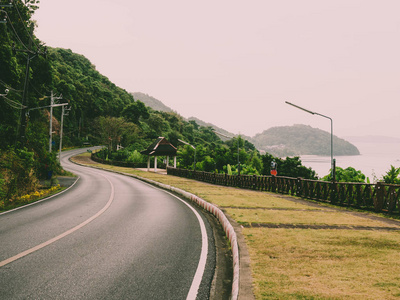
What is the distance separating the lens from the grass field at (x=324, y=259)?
13.8 feet

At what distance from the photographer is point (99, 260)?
5.71 meters

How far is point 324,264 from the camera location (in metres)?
5.40

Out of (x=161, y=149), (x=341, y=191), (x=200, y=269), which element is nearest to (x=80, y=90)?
(x=161, y=149)

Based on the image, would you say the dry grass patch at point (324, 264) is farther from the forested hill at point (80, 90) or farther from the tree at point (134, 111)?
the tree at point (134, 111)

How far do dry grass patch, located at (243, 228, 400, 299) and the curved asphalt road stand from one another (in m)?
1.05

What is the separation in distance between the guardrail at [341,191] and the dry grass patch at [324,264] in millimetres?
4713

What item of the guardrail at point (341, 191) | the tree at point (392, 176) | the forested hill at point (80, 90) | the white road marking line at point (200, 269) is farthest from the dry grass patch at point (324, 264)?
the forested hill at point (80, 90)

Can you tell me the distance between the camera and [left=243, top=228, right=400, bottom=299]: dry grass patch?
417 centimetres

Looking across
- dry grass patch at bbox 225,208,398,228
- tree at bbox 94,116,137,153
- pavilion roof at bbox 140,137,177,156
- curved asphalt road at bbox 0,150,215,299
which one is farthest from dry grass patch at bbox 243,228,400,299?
tree at bbox 94,116,137,153

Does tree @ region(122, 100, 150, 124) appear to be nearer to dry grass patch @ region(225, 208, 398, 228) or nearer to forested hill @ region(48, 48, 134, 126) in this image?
forested hill @ region(48, 48, 134, 126)

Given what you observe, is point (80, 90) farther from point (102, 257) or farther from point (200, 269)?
point (200, 269)

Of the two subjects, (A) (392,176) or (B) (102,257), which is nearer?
(B) (102,257)

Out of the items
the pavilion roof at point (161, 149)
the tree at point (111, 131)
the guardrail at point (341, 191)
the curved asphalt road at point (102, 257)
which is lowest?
A: the curved asphalt road at point (102, 257)

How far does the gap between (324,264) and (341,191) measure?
10.9m
